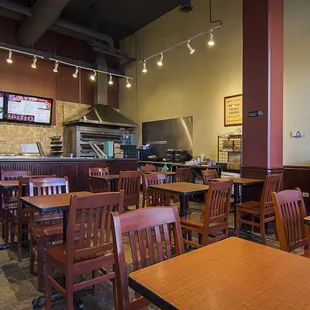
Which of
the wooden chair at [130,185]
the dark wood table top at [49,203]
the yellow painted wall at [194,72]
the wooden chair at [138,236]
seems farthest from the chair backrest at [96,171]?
the wooden chair at [138,236]

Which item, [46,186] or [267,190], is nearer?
[46,186]

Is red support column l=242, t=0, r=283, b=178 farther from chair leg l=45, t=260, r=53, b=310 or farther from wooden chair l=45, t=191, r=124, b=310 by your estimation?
chair leg l=45, t=260, r=53, b=310

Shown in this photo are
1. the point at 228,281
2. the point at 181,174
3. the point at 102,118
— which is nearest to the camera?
the point at 228,281

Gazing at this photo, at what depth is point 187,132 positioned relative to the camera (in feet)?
23.5

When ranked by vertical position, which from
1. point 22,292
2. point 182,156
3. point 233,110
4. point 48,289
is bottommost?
point 22,292

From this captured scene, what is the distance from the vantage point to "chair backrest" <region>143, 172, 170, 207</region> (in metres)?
3.58

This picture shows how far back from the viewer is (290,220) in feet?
5.99

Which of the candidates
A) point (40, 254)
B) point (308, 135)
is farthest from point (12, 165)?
point (308, 135)

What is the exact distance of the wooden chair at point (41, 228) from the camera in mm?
2320

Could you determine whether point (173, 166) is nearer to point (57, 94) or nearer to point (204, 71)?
point (204, 71)

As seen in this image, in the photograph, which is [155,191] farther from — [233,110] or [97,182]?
[233,110]

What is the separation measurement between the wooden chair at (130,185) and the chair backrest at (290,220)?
259 cm

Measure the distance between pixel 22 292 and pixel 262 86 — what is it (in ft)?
13.2

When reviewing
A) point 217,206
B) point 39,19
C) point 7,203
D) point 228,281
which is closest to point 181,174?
point 217,206
